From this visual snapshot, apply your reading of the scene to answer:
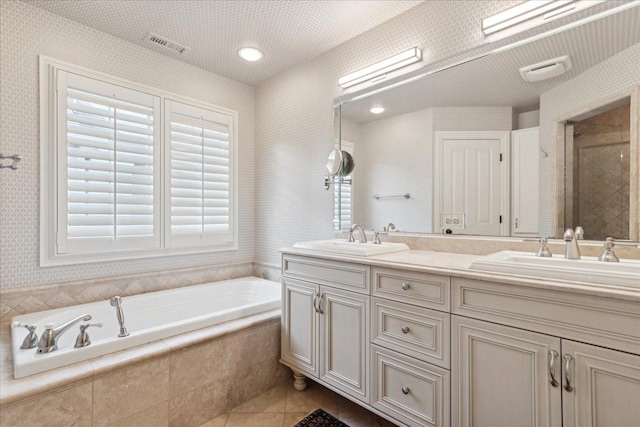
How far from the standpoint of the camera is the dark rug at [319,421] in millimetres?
1827

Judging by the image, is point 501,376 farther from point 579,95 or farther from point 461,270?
point 579,95

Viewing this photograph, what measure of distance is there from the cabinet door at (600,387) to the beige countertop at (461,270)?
0.63 feet

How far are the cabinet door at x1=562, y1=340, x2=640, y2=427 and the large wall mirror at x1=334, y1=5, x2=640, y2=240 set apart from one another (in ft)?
2.15

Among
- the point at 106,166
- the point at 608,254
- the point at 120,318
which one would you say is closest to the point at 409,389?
the point at 608,254

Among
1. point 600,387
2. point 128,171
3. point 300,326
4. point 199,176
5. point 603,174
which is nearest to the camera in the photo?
point 600,387

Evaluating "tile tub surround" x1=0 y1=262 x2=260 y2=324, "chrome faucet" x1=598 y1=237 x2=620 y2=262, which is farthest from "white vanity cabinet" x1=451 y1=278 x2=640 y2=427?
"tile tub surround" x1=0 y1=262 x2=260 y2=324

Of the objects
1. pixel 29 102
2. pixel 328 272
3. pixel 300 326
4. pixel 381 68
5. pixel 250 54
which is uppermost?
pixel 250 54

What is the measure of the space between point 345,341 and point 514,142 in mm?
1426

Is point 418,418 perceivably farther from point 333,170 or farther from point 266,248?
point 266,248

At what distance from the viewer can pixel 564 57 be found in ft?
5.23

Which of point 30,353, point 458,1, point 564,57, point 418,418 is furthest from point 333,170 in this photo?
point 30,353

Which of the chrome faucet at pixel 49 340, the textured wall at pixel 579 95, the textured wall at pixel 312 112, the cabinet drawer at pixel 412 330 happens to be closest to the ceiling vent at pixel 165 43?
the textured wall at pixel 312 112

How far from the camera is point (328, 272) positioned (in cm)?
192

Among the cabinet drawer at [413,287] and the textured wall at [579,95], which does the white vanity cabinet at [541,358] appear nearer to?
the cabinet drawer at [413,287]
